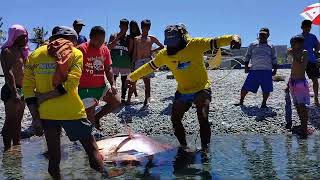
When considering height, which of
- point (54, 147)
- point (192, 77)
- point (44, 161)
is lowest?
point (44, 161)

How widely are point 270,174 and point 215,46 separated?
6.53 feet

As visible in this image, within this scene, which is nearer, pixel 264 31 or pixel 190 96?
pixel 190 96

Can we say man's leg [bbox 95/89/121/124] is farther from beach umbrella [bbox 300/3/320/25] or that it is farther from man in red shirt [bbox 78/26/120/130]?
beach umbrella [bbox 300/3/320/25]

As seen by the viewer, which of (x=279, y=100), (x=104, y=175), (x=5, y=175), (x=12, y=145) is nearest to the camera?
(x=104, y=175)

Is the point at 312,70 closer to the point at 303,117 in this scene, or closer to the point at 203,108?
the point at 303,117

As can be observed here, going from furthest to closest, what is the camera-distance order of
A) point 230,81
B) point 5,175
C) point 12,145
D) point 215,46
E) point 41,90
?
point 230,81 → point 12,145 → point 215,46 → point 5,175 → point 41,90

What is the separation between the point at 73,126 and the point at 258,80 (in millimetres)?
6914

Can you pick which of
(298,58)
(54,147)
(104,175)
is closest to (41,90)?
(54,147)

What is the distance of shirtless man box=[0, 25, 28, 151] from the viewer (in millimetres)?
8062

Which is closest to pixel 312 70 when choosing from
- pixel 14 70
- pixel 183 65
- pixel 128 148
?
pixel 183 65

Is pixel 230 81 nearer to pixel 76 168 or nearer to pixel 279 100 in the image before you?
pixel 279 100

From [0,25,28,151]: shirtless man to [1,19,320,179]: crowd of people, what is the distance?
0.02 m

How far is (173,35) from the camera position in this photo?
25.4ft

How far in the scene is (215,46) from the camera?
7477 mm
